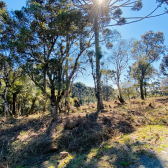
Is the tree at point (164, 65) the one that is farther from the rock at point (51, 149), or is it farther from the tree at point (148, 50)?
the rock at point (51, 149)

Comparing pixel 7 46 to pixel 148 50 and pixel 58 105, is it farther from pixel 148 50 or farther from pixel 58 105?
pixel 148 50

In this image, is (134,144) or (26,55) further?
(26,55)

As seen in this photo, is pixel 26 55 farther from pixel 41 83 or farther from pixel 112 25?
pixel 112 25

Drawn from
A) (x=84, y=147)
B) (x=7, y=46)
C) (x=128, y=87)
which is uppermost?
(x=7, y=46)

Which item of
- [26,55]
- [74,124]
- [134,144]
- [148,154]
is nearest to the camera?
[148,154]

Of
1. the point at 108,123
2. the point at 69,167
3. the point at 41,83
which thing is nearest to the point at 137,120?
the point at 108,123

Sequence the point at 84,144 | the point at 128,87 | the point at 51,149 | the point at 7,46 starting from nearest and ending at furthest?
the point at 51,149 → the point at 84,144 → the point at 7,46 → the point at 128,87

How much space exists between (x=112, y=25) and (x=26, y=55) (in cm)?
792

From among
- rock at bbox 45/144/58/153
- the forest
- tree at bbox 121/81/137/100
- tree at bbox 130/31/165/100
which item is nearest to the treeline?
the forest

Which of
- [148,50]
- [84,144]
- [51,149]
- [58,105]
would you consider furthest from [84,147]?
[148,50]

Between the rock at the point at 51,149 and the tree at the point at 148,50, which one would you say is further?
the tree at the point at 148,50

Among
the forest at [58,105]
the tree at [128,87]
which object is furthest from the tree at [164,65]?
the forest at [58,105]

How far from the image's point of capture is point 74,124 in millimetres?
5762

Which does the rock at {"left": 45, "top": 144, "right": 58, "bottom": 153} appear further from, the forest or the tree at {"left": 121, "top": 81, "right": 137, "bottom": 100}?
the tree at {"left": 121, "top": 81, "right": 137, "bottom": 100}
